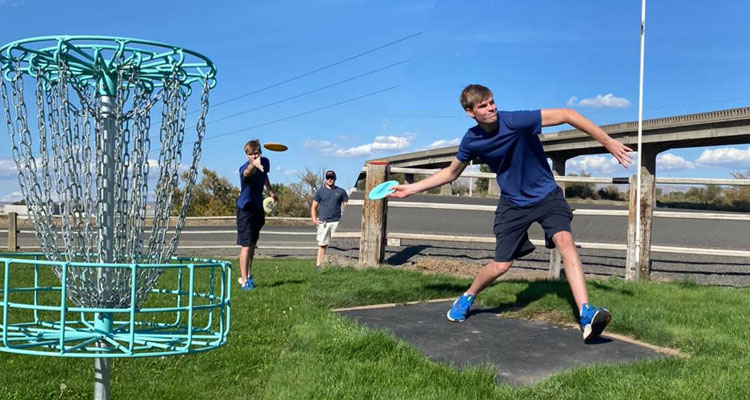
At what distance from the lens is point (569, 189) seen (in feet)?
24.8

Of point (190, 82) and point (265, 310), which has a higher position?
point (190, 82)

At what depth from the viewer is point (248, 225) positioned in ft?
17.4

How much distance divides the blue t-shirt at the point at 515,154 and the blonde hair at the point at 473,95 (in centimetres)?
18

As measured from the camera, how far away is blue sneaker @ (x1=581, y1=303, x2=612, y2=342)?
122 inches

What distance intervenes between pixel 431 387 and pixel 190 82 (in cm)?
138

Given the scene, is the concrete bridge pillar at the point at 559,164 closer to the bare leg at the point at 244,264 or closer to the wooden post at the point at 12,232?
the bare leg at the point at 244,264

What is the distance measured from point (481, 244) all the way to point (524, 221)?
4099 millimetres

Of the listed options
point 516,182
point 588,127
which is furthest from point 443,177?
point 588,127

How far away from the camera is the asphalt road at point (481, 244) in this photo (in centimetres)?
681

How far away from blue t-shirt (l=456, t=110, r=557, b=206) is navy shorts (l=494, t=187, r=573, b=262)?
5cm

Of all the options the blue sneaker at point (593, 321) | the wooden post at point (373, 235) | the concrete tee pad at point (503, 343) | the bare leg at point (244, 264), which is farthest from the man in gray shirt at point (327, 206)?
the blue sneaker at point (593, 321)

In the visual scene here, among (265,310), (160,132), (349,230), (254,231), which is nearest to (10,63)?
(160,132)

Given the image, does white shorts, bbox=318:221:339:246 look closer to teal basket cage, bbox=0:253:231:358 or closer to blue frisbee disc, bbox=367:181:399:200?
blue frisbee disc, bbox=367:181:399:200

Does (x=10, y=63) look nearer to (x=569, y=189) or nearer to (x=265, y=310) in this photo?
(x=265, y=310)
